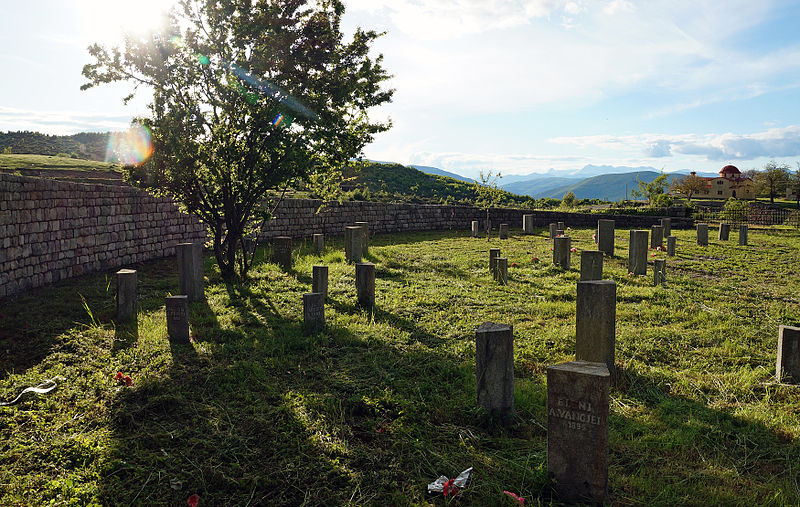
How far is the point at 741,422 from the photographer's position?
392 centimetres

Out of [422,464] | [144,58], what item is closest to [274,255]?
[144,58]

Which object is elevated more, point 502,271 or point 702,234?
point 702,234

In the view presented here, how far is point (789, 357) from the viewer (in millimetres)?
4605

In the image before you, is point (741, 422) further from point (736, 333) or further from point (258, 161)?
point (258, 161)

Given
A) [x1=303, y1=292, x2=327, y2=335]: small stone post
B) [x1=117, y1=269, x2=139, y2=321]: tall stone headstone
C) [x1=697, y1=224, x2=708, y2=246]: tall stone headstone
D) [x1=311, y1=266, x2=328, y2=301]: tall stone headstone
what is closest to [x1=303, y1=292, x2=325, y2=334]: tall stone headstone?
[x1=303, y1=292, x2=327, y2=335]: small stone post

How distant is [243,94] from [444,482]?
24.5ft

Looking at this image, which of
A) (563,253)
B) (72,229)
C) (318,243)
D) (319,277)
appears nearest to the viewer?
(319,277)

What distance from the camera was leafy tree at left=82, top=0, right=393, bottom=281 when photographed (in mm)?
8164

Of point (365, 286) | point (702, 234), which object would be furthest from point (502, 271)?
point (702, 234)

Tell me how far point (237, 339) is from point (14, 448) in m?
2.62

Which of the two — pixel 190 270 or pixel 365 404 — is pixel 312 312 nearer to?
pixel 365 404

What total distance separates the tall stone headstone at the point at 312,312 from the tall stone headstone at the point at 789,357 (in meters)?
5.02

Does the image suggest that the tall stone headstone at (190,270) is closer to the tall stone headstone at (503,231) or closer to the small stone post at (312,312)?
the small stone post at (312,312)

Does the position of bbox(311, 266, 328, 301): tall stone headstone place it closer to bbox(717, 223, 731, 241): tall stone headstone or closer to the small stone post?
the small stone post
